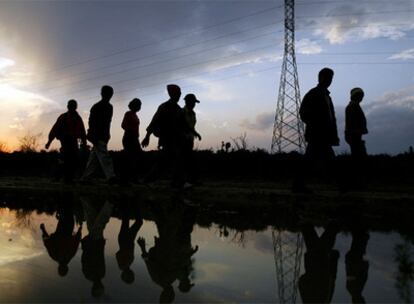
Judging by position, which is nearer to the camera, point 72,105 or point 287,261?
point 287,261

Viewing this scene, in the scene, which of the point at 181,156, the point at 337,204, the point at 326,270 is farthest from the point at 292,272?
the point at 181,156

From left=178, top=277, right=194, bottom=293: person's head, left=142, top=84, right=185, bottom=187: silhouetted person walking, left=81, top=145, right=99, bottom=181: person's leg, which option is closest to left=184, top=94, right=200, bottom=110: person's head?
left=142, top=84, right=185, bottom=187: silhouetted person walking

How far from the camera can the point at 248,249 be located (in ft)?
14.1

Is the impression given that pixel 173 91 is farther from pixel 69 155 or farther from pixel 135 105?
pixel 69 155

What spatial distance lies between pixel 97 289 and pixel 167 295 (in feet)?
1.45

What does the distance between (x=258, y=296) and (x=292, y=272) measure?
642 mm

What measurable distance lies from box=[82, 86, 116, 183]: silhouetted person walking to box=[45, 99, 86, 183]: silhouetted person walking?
2.42ft

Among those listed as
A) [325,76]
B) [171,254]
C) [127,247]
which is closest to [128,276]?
[171,254]

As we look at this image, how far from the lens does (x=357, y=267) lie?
3.58m

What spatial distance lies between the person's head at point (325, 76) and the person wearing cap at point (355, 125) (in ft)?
3.52

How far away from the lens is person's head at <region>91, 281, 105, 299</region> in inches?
113

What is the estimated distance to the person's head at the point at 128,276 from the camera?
3224mm

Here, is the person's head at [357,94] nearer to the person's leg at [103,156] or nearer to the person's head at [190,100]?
the person's head at [190,100]

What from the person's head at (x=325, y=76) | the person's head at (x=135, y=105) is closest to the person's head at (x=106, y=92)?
the person's head at (x=135, y=105)
